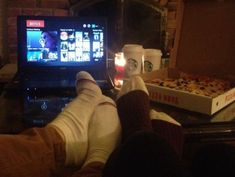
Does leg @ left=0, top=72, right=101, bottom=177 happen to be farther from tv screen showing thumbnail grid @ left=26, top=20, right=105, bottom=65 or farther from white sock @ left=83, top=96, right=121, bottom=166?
tv screen showing thumbnail grid @ left=26, top=20, right=105, bottom=65

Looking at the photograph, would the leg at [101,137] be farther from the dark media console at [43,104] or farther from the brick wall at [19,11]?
the brick wall at [19,11]

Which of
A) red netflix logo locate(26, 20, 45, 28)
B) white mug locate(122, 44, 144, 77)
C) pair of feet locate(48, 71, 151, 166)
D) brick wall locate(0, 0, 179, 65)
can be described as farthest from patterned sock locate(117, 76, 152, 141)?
brick wall locate(0, 0, 179, 65)

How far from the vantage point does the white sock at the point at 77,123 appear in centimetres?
94

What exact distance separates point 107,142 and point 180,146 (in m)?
0.20

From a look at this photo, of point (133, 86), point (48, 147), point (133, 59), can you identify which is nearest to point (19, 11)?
point (133, 59)

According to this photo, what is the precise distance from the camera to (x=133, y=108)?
1.05 meters

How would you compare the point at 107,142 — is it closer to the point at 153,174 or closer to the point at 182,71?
the point at 153,174

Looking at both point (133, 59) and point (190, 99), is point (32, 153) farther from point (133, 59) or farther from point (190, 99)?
point (133, 59)

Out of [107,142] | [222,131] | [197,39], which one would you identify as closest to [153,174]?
[107,142]

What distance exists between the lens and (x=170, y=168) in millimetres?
644

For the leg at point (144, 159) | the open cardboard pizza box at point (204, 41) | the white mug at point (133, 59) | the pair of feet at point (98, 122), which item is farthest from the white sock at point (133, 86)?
the leg at point (144, 159)

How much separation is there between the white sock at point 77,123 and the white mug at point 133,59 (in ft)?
1.00

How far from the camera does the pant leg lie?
32.4 inches

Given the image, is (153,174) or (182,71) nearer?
(153,174)
